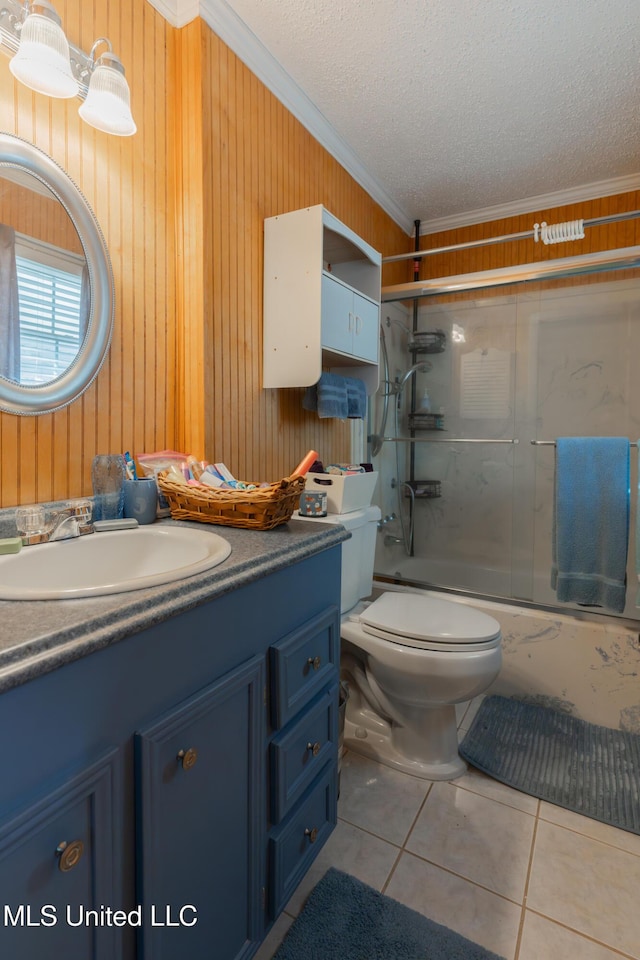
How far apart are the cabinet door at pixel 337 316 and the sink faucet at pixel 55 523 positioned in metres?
0.96

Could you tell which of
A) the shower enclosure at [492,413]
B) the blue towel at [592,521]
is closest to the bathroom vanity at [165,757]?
the blue towel at [592,521]

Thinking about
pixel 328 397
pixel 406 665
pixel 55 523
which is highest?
pixel 328 397

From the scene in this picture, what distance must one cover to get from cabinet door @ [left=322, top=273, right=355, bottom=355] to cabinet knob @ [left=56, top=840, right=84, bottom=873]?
1427 millimetres

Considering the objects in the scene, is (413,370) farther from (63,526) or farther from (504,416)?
(63,526)

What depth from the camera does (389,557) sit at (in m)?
2.64

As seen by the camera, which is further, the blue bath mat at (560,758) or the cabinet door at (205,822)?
the blue bath mat at (560,758)

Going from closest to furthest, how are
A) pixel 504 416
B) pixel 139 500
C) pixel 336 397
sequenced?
1. pixel 139 500
2. pixel 336 397
3. pixel 504 416

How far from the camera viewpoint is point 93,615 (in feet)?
2.04

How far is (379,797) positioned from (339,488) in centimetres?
98

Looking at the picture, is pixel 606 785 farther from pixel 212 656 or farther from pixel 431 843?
pixel 212 656

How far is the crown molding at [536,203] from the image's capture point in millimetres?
2400

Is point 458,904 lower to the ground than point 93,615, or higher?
lower

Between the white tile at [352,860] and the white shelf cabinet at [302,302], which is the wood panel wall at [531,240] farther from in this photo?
the white tile at [352,860]

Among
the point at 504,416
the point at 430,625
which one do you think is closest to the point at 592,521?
the point at 504,416
